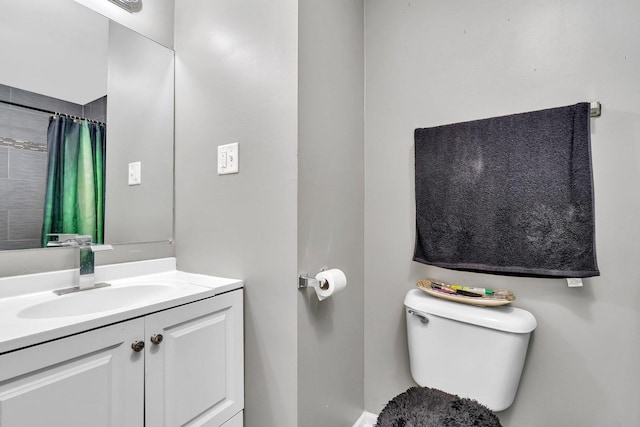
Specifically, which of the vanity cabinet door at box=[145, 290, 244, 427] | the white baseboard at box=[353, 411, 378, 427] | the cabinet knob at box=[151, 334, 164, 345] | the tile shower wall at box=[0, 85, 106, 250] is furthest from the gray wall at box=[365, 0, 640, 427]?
the tile shower wall at box=[0, 85, 106, 250]

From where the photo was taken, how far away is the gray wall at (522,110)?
3.46 ft

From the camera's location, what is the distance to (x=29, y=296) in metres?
1.01

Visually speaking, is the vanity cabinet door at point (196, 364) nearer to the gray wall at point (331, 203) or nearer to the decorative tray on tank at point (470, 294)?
the gray wall at point (331, 203)

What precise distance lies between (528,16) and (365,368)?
171 cm

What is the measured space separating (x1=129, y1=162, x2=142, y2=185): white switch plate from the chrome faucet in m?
0.33

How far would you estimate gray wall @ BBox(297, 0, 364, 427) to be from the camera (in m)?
1.11

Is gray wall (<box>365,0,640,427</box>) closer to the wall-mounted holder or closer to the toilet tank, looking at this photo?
the toilet tank

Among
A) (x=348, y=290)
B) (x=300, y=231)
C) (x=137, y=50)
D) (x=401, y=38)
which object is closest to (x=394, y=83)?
(x=401, y=38)

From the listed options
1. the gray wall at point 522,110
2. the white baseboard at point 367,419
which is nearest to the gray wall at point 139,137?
the gray wall at point 522,110

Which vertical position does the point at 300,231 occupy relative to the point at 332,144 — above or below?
below

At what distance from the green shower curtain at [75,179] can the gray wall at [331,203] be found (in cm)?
87

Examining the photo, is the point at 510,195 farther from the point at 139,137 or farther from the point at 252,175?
the point at 139,137

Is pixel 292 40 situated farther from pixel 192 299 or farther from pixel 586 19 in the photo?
pixel 586 19

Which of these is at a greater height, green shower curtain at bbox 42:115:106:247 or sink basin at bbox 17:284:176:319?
green shower curtain at bbox 42:115:106:247
